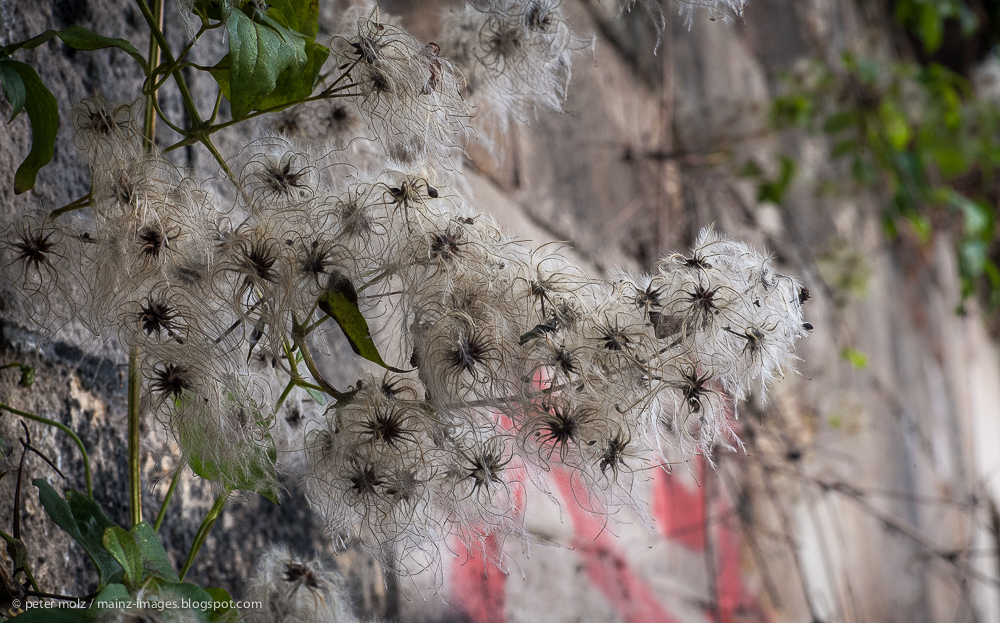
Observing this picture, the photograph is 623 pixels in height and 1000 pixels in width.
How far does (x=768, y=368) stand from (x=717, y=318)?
Answer: 0.14ft

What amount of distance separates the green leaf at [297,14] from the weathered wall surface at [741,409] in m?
0.11

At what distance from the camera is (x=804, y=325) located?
42cm

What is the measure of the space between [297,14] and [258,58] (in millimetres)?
87

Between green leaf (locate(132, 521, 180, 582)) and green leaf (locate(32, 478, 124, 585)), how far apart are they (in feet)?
0.04

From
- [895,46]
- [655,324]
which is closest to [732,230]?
[655,324]

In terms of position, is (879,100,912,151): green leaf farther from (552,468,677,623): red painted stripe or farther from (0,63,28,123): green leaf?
(0,63,28,123): green leaf

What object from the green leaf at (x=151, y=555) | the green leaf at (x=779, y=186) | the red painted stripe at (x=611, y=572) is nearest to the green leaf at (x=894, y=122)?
the green leaf at (x=779, y=186)

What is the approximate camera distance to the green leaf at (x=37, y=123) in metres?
0.42

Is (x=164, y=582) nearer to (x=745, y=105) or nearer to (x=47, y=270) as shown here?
(x=47, y=270)

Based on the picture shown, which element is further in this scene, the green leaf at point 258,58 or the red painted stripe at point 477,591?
the red painted stripe at point 477,591

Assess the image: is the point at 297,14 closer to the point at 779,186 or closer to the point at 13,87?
the point at 13,87

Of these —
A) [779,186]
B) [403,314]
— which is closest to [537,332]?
[403,314]

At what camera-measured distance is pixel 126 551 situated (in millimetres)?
353

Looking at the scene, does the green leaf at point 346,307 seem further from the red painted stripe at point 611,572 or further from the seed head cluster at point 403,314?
the red painted stripe at point 611,572
